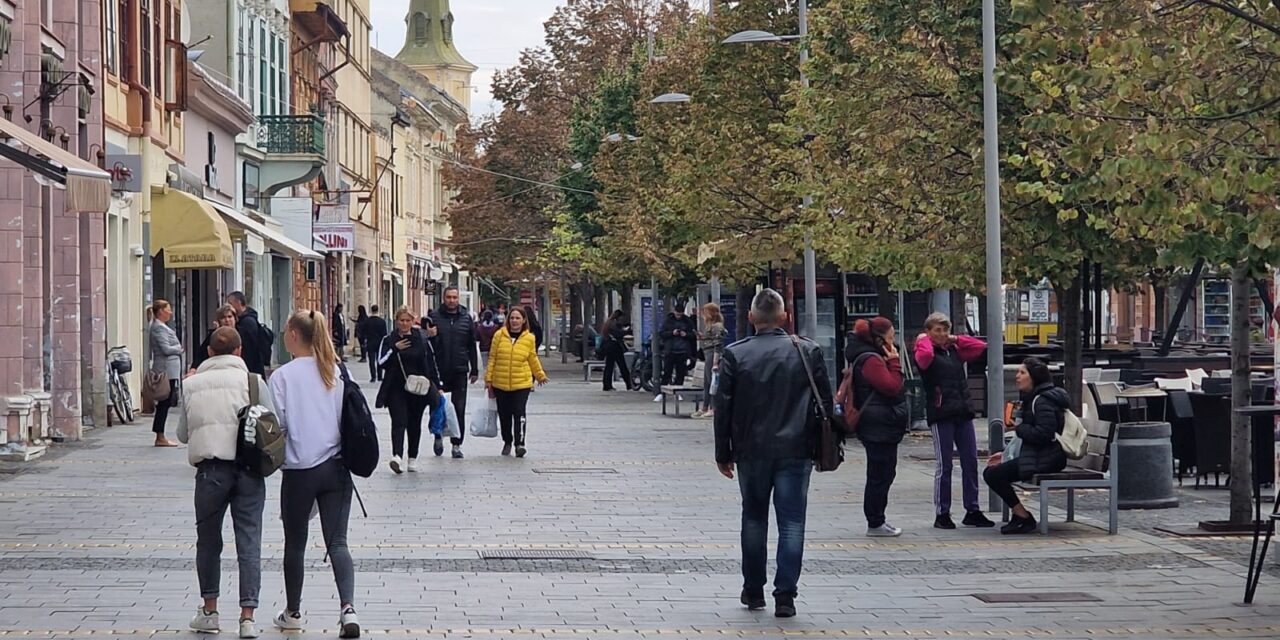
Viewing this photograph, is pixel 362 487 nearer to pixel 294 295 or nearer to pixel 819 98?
pixel 819 98

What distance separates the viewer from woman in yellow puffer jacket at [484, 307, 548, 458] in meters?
22.6

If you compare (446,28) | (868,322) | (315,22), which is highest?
(446,28)

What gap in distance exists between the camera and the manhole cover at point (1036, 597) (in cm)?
1169

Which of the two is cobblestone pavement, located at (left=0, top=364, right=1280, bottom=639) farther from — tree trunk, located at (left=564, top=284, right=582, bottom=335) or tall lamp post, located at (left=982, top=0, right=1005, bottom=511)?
tree trunk, located at (left=564, top=284, right=582, bottom=335)

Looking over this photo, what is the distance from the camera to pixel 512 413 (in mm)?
23219

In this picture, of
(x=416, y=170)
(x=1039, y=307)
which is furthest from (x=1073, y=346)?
(x=416, y=170)

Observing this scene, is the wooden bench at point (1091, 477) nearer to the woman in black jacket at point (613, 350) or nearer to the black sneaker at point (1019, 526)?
the black sneaker at point (1019, 526)

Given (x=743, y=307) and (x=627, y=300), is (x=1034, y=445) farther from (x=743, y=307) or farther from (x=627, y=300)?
(x=627, y=300)

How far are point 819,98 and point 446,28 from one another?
112 metres

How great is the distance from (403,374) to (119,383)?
29.7 feet

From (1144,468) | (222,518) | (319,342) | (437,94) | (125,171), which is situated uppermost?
(437,94)

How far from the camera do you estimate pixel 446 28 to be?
13600 centimetres

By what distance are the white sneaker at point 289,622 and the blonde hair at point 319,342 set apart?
1.14 m

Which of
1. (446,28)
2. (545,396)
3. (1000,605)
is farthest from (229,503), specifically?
(446,28)
